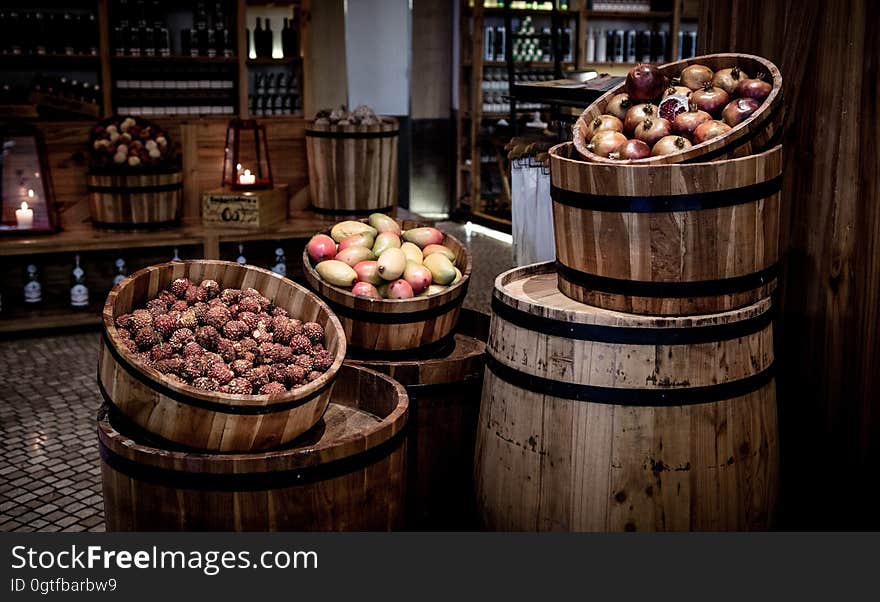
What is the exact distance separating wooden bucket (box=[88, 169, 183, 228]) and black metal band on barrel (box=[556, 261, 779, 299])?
11.8ft

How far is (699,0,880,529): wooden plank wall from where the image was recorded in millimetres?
2541

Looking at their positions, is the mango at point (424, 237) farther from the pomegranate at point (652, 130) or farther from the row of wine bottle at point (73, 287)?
the row of wine bottle at point (73, 287)

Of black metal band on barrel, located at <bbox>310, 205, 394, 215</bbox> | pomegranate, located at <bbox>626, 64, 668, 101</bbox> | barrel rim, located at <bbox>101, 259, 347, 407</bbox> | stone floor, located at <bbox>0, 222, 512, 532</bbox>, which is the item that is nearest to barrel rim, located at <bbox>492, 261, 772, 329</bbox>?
barrel rim, located at <bbox>101, 259, 347, 407</bbox>

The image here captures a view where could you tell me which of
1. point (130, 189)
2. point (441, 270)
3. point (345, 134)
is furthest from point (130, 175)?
point (441, 270)

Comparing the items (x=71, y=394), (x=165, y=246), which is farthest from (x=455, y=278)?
(x=165, y=246)

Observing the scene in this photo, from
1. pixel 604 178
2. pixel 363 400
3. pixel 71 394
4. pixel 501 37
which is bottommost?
pixel 71 394

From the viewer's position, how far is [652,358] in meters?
2.15

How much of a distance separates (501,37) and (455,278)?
262 inches

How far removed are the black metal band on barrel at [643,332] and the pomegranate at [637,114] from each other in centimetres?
62

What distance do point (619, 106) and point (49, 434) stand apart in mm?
2553

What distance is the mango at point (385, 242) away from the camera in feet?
9.77

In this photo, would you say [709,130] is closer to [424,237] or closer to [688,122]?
[688,122]

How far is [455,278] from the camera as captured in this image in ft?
9.68

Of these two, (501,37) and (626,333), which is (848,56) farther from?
(501,37)
